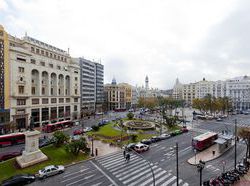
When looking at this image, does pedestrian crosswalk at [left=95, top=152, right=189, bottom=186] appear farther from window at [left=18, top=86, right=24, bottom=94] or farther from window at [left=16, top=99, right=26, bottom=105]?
window at [left=18, top=86, right=24, bottom=94]

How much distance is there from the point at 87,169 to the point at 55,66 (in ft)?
184

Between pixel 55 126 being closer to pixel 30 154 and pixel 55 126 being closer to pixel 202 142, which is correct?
pixel 30 154

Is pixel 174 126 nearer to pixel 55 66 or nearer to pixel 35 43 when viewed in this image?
pixel 55 66

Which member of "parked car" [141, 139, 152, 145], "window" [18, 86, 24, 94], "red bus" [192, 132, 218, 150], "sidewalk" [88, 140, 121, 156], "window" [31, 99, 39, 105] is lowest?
"sidewalk" [88, 140, 121, 156]

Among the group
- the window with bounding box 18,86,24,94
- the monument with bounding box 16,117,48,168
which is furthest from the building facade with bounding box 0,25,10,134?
the monument with bounding box 16,117,48,168

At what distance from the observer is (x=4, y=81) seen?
5231 cm

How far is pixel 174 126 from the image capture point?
6034 centimetres

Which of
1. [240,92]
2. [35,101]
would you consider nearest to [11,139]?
[35,101]

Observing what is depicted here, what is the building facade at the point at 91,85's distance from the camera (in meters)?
102

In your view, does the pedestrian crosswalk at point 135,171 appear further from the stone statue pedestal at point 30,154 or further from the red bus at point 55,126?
the red bus at point 55,126

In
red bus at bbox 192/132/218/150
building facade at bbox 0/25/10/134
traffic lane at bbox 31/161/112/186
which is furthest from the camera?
building facade at bbox 0/25/10/134

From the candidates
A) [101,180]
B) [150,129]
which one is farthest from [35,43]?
[101,180]

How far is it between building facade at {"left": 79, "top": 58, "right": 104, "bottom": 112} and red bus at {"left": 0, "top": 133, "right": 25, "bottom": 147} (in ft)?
176

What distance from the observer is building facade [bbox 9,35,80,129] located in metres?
56.5
